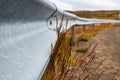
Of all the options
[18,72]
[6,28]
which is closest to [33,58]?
[6,28]

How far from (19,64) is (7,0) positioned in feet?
0.87

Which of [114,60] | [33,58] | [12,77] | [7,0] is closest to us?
[12,77]

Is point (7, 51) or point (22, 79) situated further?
point (7, 51)

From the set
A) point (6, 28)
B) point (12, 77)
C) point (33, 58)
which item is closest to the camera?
point (12, 77)

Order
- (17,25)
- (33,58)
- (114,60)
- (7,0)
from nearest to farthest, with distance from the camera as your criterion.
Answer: (7,0)
(33,58)
(17,25)
(114,60)

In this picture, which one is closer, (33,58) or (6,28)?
(6,28)

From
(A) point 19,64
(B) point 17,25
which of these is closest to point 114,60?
(B) point 17,25

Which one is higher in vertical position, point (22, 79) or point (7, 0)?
point (7, 0)

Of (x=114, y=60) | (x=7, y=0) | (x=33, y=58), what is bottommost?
(x=114, y=60)

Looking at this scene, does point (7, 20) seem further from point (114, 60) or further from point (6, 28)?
point (114, 60)

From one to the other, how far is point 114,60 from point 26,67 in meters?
5.17

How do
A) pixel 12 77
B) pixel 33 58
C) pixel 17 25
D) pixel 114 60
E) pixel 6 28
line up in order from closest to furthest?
1. pixel 12 77
2. pixel 6 28
3. pixel 33 58
4. pixel 17 25
5. pixel 114 60

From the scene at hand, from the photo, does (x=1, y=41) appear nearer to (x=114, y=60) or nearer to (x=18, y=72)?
(x=18, y=72)

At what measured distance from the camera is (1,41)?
1.40m
